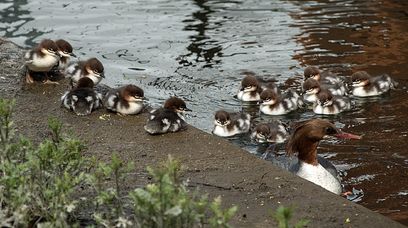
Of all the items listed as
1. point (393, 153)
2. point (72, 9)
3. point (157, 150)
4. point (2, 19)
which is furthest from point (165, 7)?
point (157, 150)

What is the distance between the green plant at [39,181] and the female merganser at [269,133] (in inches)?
136

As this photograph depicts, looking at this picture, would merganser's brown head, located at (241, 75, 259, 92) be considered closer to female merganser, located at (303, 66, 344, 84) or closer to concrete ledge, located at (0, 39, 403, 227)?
female merganser, located at (303, 66, 344, 84)

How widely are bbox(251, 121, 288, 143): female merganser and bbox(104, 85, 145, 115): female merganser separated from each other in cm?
136

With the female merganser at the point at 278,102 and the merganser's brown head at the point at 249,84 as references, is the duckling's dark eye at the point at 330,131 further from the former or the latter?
the merganser's brown head at the point at 249,84

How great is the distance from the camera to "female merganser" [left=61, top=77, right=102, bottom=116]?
6.26 metres

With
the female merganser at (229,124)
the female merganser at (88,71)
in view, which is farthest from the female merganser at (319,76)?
the female merganser at (88,71)

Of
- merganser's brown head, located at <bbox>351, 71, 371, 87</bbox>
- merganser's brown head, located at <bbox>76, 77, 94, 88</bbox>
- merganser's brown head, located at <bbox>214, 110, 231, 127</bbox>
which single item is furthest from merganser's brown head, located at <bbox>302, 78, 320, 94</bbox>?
merganser's brown head, located at <bbox>76, 77, 94, 88</bbox>

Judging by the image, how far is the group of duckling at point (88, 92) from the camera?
238 inches

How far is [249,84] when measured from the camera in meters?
8.52

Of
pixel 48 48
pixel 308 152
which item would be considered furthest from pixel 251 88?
pixel 308 152

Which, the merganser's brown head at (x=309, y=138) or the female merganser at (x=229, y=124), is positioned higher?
the merganser's brown head at (x=309, y=138)

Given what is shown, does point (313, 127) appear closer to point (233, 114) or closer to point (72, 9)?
Result: point (233, 114)

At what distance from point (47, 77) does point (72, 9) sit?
4.94 metres

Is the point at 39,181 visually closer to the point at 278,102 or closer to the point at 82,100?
the point at 82,100
